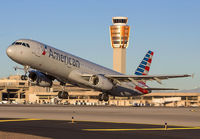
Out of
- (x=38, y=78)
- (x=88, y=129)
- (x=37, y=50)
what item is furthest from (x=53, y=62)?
(x=88, y=129)

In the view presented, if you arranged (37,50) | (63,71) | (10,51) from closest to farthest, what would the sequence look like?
1. (10,51)
2. (37,50)
3. (63,71)

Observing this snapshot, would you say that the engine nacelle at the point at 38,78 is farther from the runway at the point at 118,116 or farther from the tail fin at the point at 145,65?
the tail fin at the point at 145,65

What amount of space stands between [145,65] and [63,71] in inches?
1213

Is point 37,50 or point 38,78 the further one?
point 38,78

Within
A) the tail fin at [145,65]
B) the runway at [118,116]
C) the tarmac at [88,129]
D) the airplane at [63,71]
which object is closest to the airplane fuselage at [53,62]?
the airplane at [63,71]

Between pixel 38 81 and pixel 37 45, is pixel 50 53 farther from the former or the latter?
pixel 38 81

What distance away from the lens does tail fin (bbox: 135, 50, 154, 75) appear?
8519 centimetres

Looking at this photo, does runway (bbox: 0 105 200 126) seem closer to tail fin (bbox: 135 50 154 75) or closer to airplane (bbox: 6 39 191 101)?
airplane (bbox: 6 39 191 101)

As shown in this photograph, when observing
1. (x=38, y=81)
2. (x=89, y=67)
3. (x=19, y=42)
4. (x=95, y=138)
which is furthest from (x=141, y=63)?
(x=95, y=138)

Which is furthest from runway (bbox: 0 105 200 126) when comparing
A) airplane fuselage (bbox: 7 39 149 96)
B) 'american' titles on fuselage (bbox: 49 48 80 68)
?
'american' titles on fuselage (bbox: 49 48 80 68)

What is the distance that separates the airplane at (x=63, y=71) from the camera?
5600 cm

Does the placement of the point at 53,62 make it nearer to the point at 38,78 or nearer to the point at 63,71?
the point at 63,71

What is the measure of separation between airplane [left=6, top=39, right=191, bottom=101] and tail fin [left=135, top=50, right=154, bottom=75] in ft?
29.0

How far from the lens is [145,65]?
86812 mm
